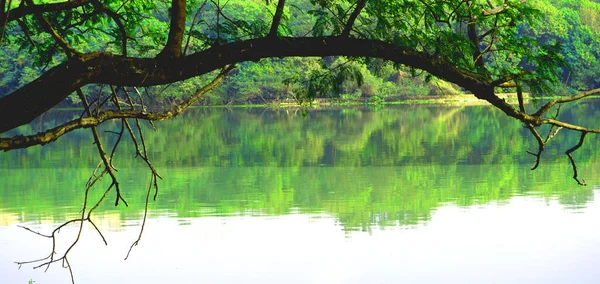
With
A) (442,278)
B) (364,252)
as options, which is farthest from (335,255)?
(442,278)

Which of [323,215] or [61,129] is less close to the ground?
[61,129]

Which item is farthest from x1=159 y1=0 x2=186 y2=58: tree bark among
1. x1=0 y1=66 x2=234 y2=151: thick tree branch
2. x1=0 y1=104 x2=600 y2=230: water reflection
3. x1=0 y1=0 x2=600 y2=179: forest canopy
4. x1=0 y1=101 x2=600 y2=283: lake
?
x1=0 y1=104 x2=600 y2=230: water reflection

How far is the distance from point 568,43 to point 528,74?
58.8m

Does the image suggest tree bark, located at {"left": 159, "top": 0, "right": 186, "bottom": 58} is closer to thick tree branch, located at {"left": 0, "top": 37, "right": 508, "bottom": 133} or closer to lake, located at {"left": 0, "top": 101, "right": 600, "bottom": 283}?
thick tree branch, located at {"left": 0, "top": 37, "right": 508, "bottom": 133}

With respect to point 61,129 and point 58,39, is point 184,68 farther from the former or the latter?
point 61,129

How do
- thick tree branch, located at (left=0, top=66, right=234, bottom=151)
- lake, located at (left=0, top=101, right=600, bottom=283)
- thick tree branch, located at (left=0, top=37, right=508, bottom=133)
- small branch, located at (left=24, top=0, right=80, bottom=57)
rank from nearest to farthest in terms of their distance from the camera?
thick tree branch, located at (left=0, top=66, right=234, bottom=151) → thick tree branch, located at (left=0, top=37, right=508, bottom=133) → small branch, located at (left=24, top=0, right=80, bottom=57) → lake, located at (left=0, top=101, right=600, bottom=283)

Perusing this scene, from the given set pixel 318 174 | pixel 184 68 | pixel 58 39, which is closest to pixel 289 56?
pixel 184 68

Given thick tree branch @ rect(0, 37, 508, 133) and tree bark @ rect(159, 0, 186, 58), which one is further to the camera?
tree bark @ rect(159, 0, 186, 58)

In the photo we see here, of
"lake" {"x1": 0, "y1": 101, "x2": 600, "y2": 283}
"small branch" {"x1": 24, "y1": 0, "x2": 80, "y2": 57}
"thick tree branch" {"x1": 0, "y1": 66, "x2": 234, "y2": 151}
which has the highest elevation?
"small branch" {"x1": 24, "y1": 0, "x2": 80, "y2": 57}

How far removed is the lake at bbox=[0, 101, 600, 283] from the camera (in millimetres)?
9125

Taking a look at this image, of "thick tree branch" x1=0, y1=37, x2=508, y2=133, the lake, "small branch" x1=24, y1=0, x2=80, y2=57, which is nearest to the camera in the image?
"thick tree branch" x1=0, y1=37, x2=508, y2=133

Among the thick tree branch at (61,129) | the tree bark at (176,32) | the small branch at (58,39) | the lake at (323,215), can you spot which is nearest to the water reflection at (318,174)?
the lake at (323,215)

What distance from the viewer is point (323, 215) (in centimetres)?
1210

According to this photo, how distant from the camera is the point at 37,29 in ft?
20.6
